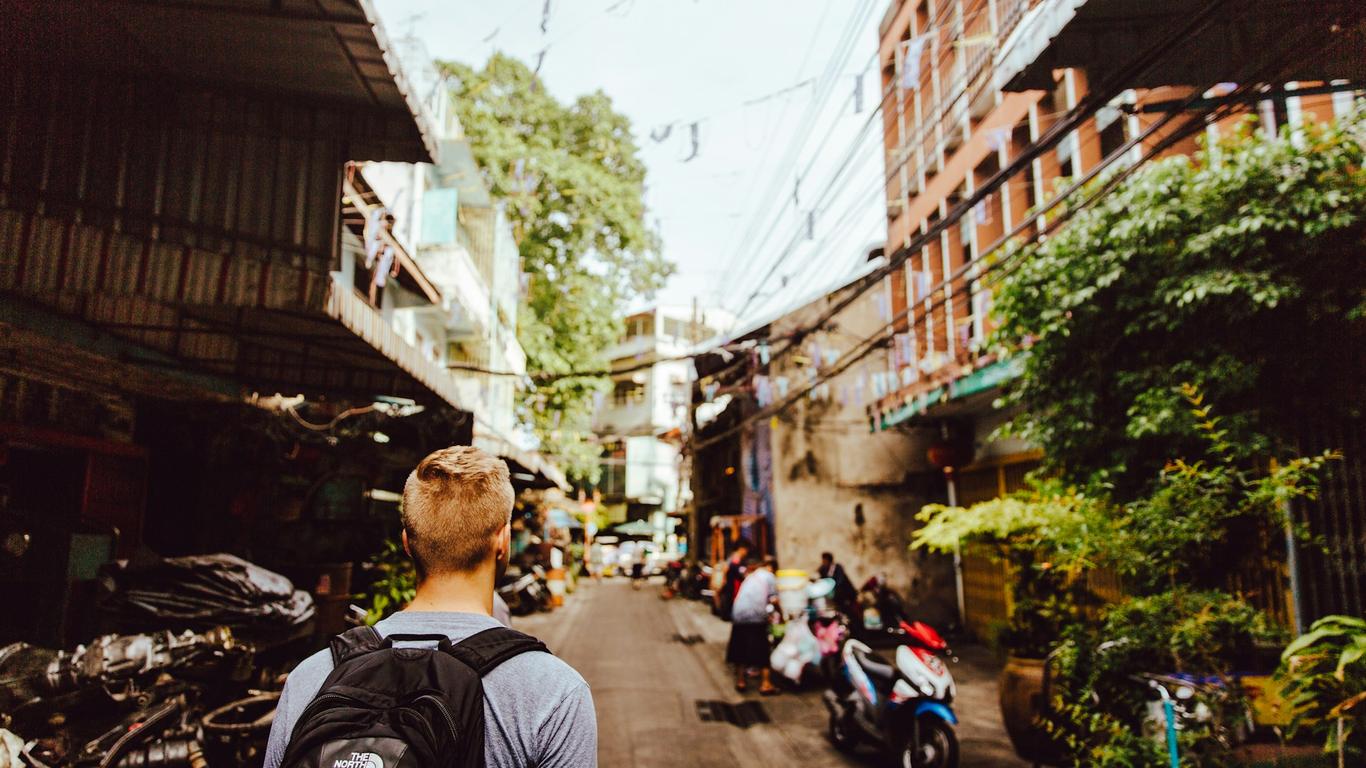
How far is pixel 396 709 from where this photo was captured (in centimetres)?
140

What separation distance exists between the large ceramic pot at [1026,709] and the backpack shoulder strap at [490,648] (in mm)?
5967

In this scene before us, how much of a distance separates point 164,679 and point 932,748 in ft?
18.0

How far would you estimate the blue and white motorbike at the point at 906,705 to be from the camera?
616cm

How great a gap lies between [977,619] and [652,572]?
21.8 m

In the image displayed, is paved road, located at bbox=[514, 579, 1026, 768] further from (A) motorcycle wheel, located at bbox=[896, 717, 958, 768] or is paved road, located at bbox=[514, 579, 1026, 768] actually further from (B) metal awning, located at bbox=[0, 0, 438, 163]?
(B) metal awning, located at bbox=[0, 0, 438, 163]

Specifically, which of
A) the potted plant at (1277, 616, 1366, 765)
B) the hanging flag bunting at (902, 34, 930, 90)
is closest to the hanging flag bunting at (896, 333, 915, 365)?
the hanging flag bunting at (902, 34, 930, 90)

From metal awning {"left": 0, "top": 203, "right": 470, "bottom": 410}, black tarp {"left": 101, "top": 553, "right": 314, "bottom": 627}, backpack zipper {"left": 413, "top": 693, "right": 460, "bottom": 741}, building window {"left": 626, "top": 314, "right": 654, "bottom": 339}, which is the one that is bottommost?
black tarp {"left": 101, "top": 553, "right": 314, "bottom": 627}

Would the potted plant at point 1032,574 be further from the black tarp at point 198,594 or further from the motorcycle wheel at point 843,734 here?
the black tarp at point 198,594

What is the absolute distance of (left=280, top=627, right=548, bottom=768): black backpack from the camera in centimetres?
135

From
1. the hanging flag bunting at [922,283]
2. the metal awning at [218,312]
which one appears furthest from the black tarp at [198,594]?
the hanging flag bunting at [922,283]

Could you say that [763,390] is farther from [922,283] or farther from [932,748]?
[932,748]

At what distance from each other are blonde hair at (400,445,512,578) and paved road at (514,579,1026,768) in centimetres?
567

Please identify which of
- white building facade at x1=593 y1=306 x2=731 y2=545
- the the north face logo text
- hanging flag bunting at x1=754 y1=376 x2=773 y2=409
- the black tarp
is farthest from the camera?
white building facade at x1=593 y1=306 x2=731 y2=545

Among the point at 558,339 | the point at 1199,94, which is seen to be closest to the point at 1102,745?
the point at 1199,94
